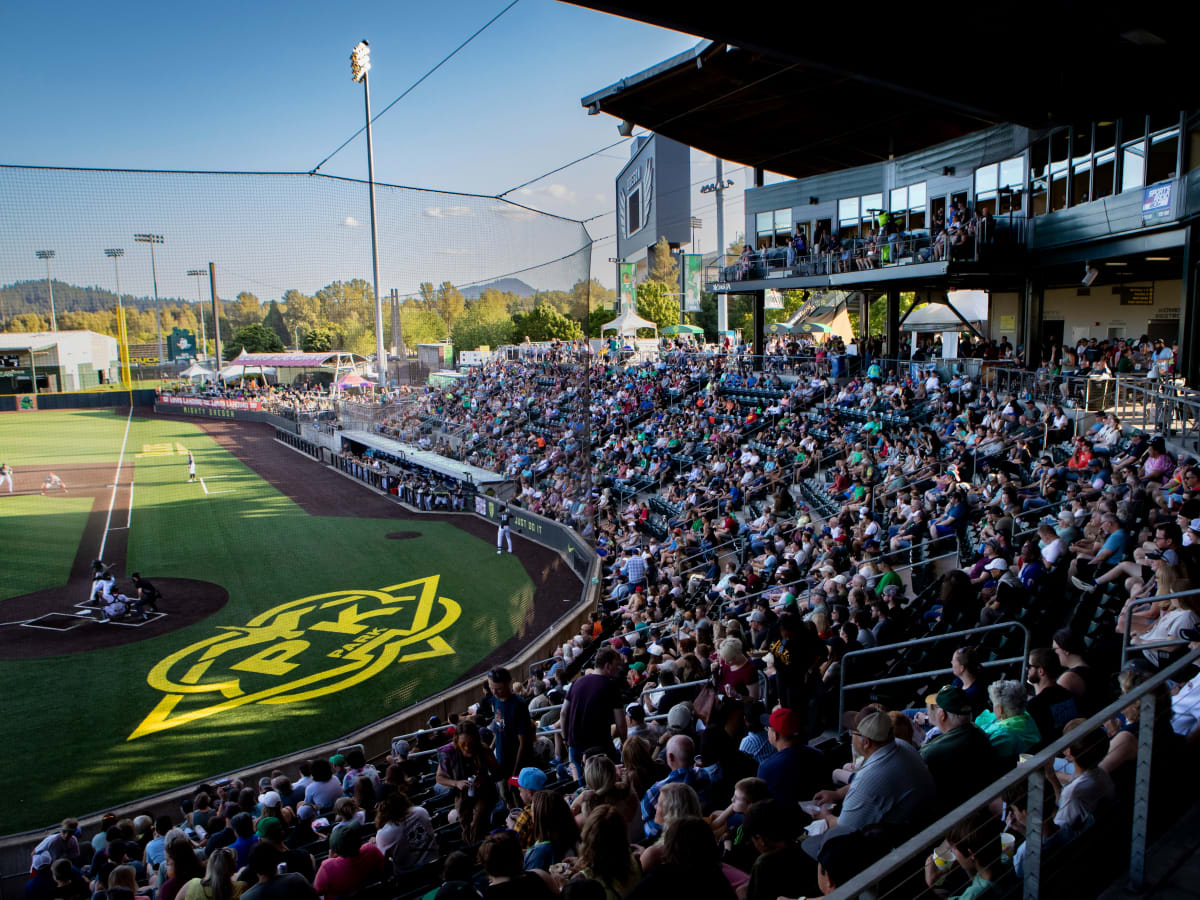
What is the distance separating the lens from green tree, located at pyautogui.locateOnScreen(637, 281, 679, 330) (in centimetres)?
6531

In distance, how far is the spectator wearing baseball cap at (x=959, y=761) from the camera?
3.48 meters

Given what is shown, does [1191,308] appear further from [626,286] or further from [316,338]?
[626,286]

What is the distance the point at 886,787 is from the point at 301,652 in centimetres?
1182

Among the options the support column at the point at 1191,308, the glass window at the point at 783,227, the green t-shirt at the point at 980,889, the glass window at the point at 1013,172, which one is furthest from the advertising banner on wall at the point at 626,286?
the green t-shirt at the point at 980,889

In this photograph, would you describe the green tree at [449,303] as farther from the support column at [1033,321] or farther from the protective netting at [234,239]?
the support column at [1033,321]

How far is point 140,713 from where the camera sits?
1109 centimetres

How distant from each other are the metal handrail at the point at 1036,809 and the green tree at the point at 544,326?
1494 centimetres

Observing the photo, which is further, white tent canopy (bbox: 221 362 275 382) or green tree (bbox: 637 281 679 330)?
green tree (bbox: 637 281 679 330)

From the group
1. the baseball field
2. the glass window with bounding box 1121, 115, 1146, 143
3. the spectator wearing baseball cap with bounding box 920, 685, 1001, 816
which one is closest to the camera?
the spectator wearing baseball cap with bounding box 920, 685, 1001, 816

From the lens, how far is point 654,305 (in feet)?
214

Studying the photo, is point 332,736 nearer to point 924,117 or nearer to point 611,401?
point 611,401

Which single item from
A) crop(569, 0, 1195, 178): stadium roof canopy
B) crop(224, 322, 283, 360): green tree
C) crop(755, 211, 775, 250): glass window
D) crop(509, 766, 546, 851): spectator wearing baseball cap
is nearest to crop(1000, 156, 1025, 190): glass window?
crop(755, 211, 775, 250): glass window

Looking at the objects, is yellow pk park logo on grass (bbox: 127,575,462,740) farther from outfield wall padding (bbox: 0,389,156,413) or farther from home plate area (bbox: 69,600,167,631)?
outfield wall padding (bbox: 0,389,156,413)

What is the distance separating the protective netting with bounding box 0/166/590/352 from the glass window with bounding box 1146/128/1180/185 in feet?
36.7
